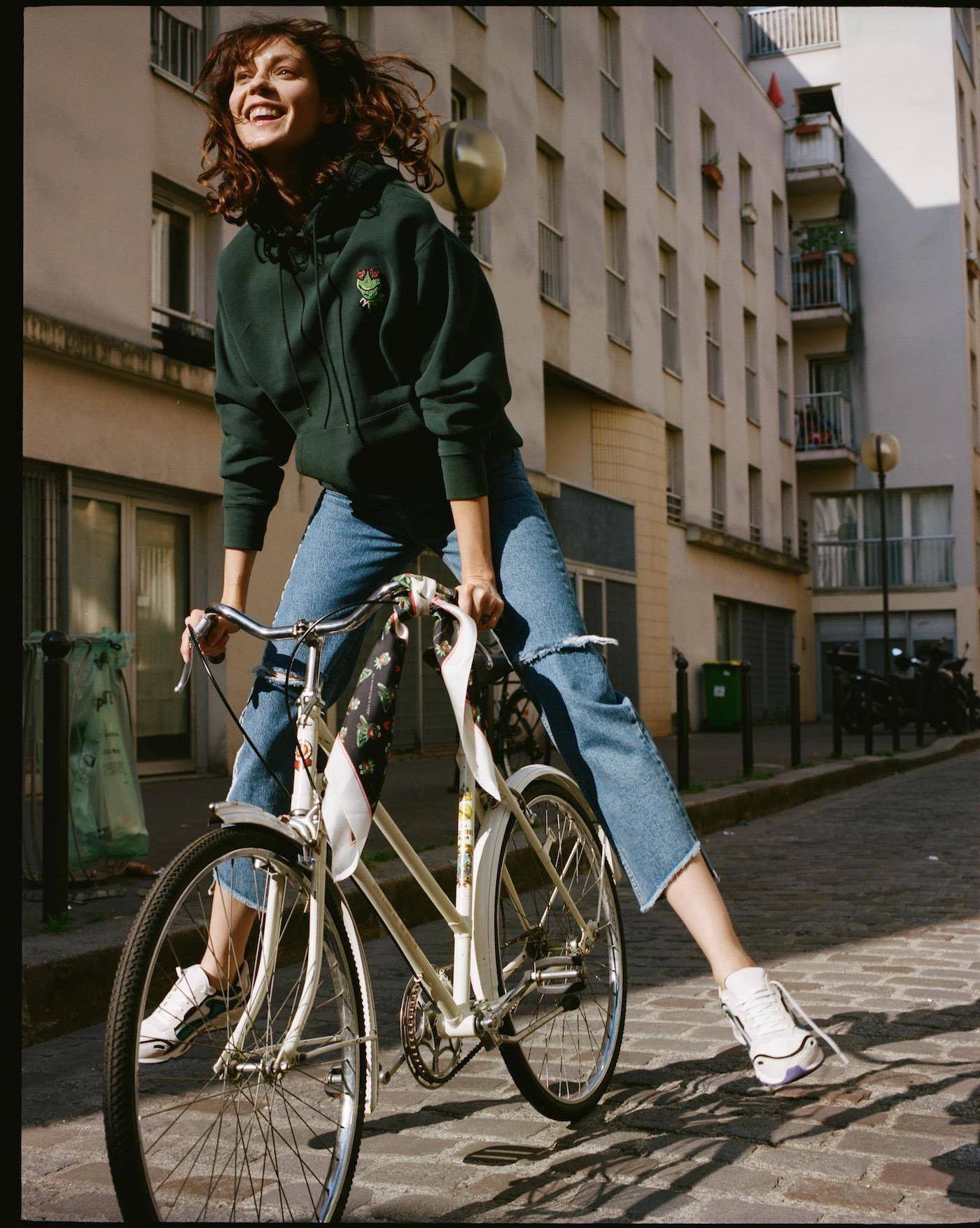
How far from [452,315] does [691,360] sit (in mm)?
23578

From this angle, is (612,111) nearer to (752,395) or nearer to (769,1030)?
(752,395)

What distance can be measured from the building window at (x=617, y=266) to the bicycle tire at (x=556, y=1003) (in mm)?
19496

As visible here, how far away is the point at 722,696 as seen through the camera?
78.6ft

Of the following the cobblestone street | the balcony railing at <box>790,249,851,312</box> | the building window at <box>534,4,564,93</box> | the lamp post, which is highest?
the balcony railing at <box>790,249,851,312</box>

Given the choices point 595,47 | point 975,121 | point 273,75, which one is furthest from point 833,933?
point 975,121

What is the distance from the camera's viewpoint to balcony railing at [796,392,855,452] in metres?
33.9

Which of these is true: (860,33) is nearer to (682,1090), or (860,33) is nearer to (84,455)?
(84,455)

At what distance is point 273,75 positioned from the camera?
2.78 m

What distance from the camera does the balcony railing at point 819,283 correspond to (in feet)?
110

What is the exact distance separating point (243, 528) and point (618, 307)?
65.4 feet

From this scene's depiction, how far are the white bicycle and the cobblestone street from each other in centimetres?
21

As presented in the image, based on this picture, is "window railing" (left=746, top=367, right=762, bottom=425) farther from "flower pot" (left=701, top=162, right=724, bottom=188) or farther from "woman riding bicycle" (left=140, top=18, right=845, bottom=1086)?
"woman riding bicycle" (left=140, top=18, right=845, bottom=1086)

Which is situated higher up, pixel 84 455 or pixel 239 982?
pixel 84 455

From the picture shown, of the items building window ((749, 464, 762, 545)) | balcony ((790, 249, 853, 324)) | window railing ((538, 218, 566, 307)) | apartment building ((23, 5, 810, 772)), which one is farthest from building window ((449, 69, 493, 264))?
balcony ((790, 249, 853, 324))
